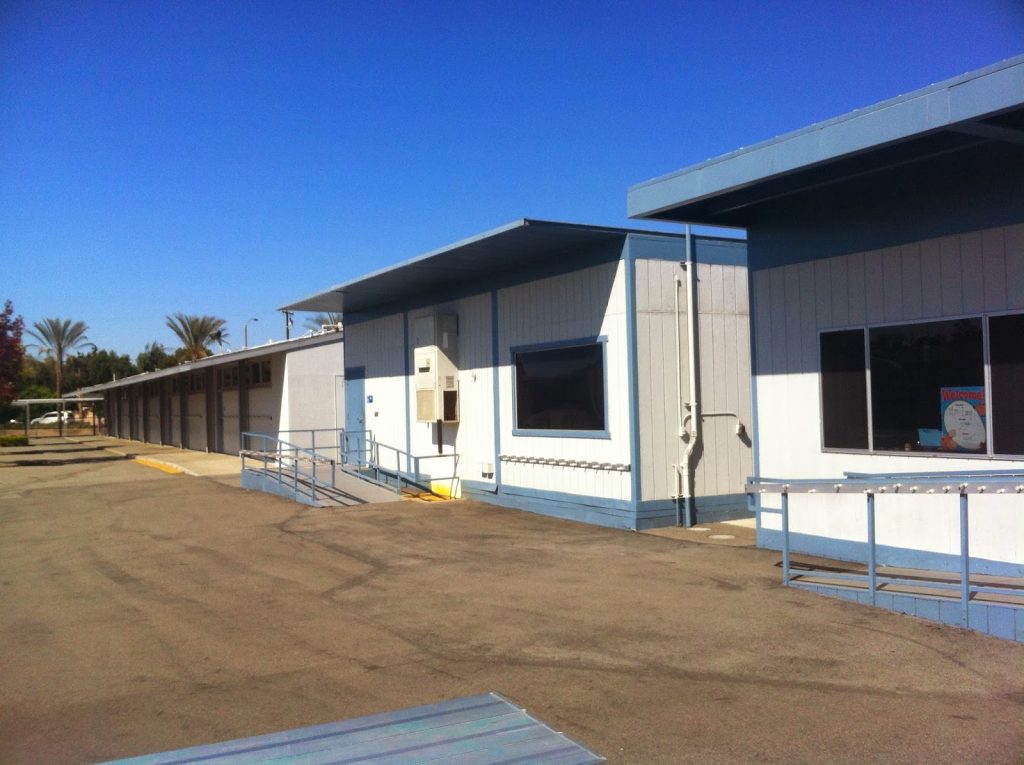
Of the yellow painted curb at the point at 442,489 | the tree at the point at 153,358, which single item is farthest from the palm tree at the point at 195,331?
the yellow painted curb at the point at 442,489

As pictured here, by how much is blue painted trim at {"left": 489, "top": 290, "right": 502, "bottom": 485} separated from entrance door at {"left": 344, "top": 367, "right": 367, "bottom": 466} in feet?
18.7

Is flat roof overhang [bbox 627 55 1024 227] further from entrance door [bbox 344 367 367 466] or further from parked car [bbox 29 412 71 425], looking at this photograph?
parked car [bbox 29 412 71 425]

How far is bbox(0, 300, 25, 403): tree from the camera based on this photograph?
28.1 metres

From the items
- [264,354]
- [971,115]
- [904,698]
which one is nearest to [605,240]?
[971,115]

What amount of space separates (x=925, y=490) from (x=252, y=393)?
23.0m

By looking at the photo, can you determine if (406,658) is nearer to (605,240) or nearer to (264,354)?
(605,240)

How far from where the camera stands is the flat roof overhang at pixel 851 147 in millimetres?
6422

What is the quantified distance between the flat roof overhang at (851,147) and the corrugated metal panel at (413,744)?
218 inches

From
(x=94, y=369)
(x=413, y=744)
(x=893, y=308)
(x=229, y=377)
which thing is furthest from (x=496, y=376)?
(x=94, y=369)

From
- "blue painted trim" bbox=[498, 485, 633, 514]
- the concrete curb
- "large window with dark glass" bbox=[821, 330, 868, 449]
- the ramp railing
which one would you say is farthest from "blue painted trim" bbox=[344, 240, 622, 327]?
the concrete curb

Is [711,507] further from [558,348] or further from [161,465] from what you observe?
[161,465]

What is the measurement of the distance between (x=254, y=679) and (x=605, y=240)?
8.22 metres

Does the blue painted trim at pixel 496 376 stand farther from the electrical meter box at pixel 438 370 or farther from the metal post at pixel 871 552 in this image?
the metal post at pixel 871 552

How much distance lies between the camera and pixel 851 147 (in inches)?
288
